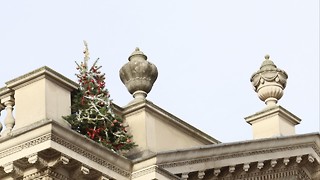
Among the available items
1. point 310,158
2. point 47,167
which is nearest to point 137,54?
point 47,167

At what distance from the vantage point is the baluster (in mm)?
27305

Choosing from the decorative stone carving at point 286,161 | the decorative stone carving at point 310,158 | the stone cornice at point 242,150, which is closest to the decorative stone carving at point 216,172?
the stone cornice at point 242,150

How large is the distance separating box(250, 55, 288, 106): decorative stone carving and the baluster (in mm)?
7386

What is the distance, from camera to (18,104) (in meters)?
27.3

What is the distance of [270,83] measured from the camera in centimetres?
3331

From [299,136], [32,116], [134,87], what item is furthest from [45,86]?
[299,136]

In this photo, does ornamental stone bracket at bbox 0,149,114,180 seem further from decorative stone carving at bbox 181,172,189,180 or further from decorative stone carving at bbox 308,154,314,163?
decorative stone carving at bbox 308,154,314,163

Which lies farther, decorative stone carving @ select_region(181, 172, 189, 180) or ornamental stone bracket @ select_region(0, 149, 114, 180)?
decorative stone carving @ select_region(181, 172, 189, 180)

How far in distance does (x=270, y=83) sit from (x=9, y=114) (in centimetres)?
767

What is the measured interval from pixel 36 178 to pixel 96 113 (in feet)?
7.25

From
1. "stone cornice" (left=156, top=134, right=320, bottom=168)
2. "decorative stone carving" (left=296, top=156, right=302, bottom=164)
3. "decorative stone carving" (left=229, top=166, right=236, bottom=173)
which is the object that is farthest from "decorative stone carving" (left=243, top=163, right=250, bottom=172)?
"decorative stone carving" (left=296, top=156, right=302, bottom=164)

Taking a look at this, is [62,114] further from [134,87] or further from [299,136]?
[299,136]

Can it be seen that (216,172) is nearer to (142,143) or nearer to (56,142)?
(142,143)

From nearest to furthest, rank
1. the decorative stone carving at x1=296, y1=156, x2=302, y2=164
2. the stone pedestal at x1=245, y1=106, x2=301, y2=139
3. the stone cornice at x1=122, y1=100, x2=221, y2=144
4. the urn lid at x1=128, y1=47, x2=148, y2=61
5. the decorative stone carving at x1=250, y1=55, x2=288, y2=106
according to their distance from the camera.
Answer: the stone cornice at x1=122, y1=100, x2=221, y2=144
the urn lid at x1=128, y1=47, x2=148, y2=61
the decorative stone carving at x1=296, y1=156, x2=302, y2=164
the stone pedestal at x1=245, y1=106, x2=301, y2=139
the decorative stone carving at x1=250, y1=55, x2=288, y2=106
